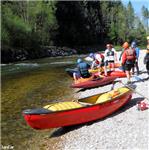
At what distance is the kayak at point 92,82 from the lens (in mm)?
18806

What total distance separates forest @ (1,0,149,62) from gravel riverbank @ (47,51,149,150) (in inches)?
1557

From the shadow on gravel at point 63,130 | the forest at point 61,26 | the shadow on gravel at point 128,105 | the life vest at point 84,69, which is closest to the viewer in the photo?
the shadow on gravel at point 63,130

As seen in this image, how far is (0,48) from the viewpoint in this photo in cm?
5078

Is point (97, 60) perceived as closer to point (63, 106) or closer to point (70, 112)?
point (63, 106)

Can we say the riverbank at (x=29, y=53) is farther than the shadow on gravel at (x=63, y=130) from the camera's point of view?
Yes

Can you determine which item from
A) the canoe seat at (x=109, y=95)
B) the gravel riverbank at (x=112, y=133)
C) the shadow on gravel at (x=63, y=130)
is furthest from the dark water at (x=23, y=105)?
the canoe seat at (x=109, y=95)

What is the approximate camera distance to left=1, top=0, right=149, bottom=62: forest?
55656mm

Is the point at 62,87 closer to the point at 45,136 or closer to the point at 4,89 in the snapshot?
the point at 4,89

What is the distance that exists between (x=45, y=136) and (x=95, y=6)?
8957cm

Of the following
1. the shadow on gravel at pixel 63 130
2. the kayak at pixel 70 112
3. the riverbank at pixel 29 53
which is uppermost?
the kayak at pixel 70 112

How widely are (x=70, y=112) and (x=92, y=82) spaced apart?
24.9 ft

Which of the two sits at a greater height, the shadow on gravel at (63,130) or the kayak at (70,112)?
the kayak at (70,112)

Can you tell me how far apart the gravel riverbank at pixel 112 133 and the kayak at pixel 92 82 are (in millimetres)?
5626

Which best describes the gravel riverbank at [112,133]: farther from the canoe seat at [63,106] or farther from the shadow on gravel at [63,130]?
the canoe seat at [63,106]
